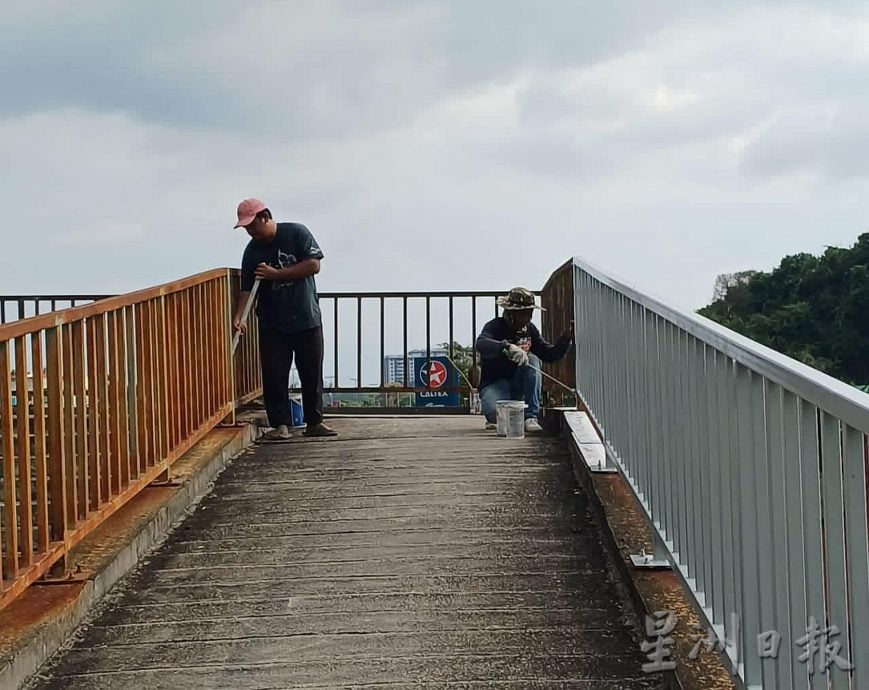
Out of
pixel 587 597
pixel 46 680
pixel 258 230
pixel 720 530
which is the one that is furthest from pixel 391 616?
pixel 258 230

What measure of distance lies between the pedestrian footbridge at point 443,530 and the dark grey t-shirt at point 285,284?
64 cm

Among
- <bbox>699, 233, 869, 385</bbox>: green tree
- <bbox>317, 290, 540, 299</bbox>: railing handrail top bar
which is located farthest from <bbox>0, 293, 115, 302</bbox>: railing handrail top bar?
<bbox>699, 233, 869, 385</bbox>: green tree

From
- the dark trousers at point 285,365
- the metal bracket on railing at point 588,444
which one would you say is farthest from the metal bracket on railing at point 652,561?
the dark trousers at point 285,365

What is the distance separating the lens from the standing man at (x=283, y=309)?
333 inches

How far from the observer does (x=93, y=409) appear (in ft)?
17.2

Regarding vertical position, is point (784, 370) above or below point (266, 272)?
below

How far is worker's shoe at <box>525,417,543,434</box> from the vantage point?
9.12 m

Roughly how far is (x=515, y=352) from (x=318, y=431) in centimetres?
160

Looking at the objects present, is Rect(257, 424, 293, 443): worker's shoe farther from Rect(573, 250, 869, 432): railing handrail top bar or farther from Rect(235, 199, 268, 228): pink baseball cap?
Rect(573, 250, 869, 432): railing handrail top bar

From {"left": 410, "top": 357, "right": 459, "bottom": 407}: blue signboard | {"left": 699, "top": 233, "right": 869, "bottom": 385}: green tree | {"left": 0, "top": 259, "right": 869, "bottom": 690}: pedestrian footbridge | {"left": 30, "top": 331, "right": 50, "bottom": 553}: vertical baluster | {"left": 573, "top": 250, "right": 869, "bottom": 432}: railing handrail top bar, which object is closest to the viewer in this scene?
{"left": 573, "top": 250, "right": 869, "bottom": 432}: railing handrail top bar

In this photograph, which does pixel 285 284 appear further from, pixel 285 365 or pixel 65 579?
pixel 65 579

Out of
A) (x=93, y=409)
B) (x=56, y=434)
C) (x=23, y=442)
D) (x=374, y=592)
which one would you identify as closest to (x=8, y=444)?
(x=23, y=442)

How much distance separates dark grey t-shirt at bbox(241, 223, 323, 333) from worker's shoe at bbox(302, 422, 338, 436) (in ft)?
2.55

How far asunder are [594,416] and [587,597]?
5.70 ft
